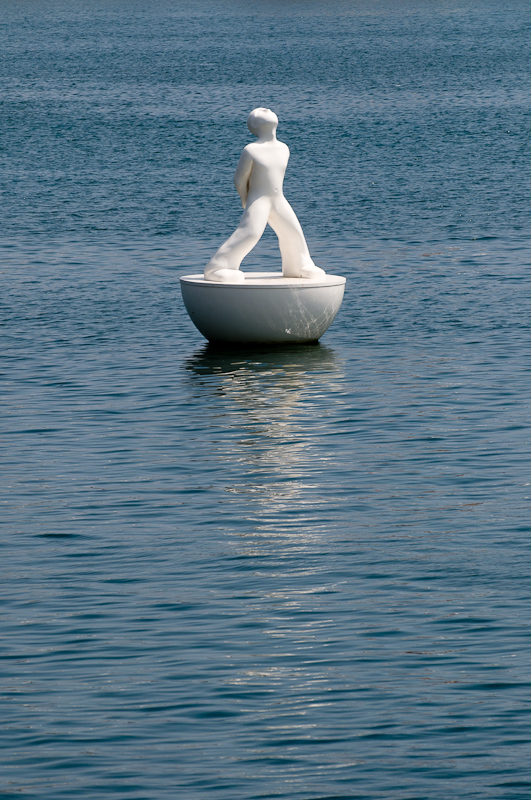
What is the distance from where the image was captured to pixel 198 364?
23.4m

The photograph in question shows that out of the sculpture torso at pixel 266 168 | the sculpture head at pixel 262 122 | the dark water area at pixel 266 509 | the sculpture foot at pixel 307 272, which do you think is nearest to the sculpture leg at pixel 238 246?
the sculpture torso at pixel 266 168

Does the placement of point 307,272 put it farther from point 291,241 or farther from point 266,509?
point 266,509

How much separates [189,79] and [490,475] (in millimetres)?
67248

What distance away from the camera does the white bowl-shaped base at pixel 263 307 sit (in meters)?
23.4

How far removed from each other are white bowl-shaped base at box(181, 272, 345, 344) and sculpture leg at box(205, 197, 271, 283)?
0.75 feet

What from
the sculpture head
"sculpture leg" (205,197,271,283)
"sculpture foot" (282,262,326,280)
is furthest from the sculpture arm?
"sculpture foot" (282,262,326,280)

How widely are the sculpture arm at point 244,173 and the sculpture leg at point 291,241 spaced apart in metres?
0.56

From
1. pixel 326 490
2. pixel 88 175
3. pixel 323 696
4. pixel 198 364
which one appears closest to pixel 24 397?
pixel 198 364

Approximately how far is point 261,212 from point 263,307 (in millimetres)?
1680

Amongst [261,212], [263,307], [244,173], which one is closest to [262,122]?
[244,173]

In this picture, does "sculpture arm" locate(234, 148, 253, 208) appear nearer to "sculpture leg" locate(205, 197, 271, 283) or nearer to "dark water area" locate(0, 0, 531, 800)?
"sculpture leg" locate(205, 197, 271, 283)

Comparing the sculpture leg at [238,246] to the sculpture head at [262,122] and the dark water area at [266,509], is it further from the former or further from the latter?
the dark water area at [266,509]

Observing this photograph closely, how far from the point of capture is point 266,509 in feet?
51.8

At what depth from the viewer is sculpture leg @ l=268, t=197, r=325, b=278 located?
2425 cm
